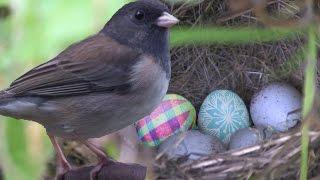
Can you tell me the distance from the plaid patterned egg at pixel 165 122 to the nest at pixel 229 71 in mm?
90

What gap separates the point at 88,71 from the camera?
4.48 feet

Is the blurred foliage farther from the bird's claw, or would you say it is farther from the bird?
the bird

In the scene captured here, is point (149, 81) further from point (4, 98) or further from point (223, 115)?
point (223, 115)

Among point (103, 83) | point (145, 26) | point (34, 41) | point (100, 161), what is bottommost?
point (100, 161)

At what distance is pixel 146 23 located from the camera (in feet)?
4.65

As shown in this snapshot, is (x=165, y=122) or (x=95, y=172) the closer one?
(x=95, y=172)

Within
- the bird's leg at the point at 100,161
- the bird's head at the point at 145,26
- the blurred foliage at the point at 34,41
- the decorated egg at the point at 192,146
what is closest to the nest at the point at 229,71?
the decorated egg at the point at 192,146

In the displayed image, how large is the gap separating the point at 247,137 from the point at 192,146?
204 millimetres

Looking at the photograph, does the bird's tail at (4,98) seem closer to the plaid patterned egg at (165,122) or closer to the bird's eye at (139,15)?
the bird's eye at (139,15)

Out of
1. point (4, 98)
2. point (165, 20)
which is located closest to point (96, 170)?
point (4, 98)

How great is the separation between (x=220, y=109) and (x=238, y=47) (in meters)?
0.43

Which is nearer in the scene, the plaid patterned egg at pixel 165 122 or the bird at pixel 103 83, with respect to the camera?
the bird at pixel 103 83

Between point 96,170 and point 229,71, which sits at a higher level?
point 96,170

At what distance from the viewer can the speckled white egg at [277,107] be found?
2035 mm
